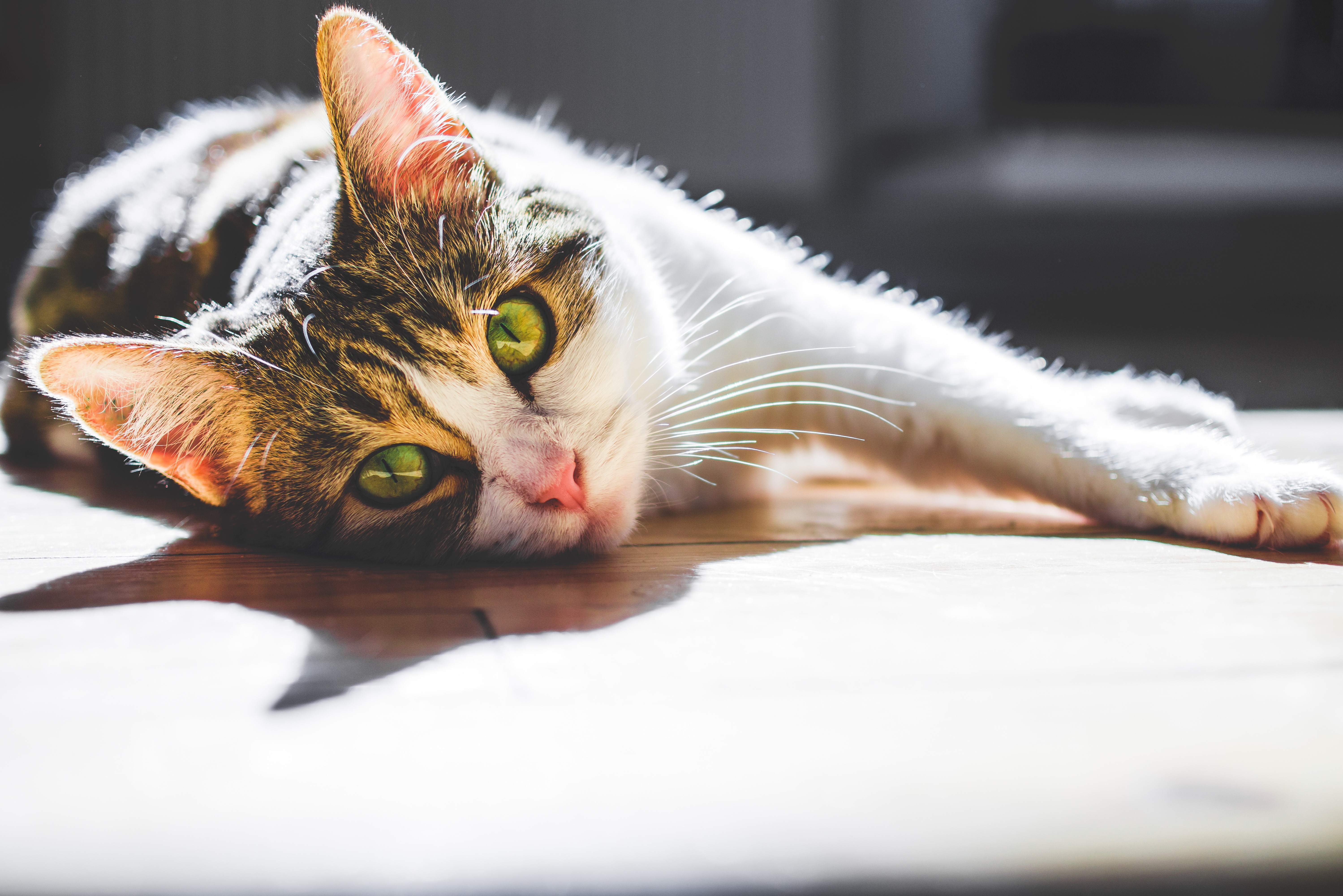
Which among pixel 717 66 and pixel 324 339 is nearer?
pixel 324 339

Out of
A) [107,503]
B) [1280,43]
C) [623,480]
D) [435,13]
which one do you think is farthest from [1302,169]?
[107,503]

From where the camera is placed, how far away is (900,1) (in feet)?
15.4

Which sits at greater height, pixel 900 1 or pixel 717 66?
pixel 900 1

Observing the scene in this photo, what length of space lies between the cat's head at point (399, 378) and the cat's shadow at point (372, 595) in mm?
58

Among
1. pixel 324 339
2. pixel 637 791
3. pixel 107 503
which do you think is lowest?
pixel 637 791

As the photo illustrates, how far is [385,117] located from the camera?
45.3 inches

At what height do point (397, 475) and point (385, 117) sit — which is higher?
point (385, 117)

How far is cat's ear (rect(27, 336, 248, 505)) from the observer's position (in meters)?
1.01

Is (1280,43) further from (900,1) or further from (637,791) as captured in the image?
(637,791)

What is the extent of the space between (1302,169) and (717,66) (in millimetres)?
2640

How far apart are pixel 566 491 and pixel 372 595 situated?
224mm

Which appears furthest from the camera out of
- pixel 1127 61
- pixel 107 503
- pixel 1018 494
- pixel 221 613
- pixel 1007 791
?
pixel 1127 61

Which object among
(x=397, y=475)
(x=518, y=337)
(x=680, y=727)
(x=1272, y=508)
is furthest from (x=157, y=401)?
(x=1272, y=508)

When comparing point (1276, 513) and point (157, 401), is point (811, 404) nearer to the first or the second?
point (1276, 513)
